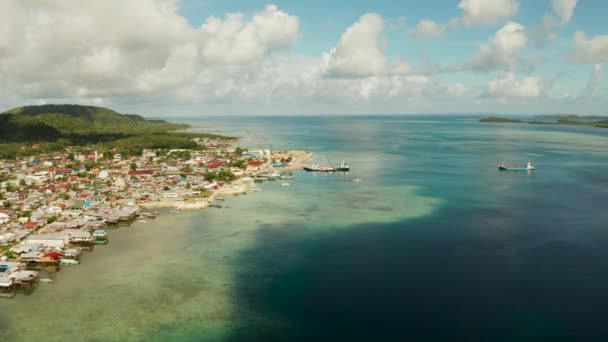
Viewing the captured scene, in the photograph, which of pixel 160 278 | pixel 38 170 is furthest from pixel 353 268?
pixel 38 170

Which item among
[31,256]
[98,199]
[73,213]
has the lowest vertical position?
[31,256]

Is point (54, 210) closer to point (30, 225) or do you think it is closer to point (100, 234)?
point (30, 225)

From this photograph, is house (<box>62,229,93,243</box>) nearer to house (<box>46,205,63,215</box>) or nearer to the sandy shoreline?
house (<box>46,205,63,215</box>)

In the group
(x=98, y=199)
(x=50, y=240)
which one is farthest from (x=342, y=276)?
(x=98, y=199)

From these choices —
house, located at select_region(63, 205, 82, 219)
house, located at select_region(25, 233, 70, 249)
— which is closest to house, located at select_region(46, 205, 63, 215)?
house, located at select_region(63, 205, 82, 219)

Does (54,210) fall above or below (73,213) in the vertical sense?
above

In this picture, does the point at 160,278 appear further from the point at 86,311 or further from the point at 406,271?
the point at 406,271

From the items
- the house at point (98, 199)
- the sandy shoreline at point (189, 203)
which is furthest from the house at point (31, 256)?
the house at point (98, 199)
